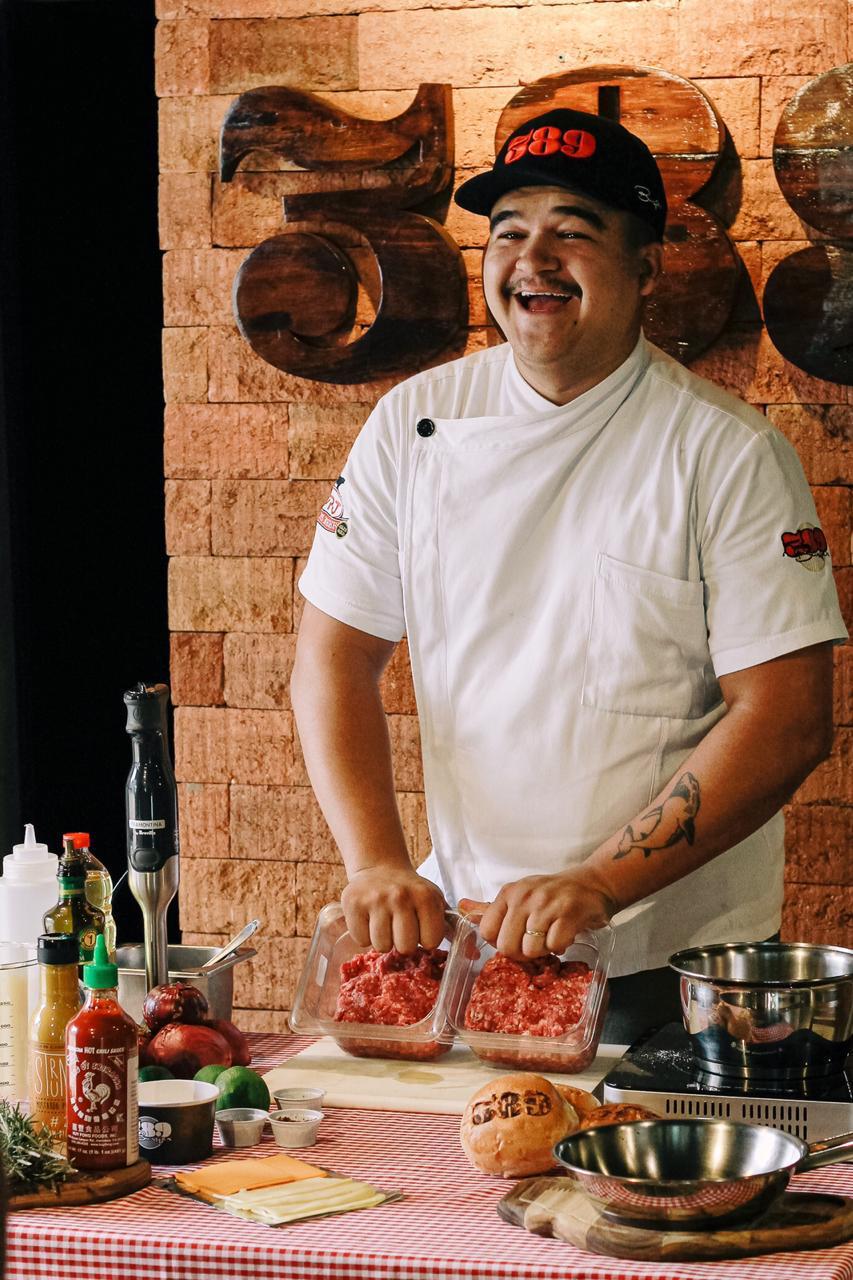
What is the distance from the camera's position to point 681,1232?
1481mm

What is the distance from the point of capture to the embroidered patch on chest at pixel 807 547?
2.43 meters

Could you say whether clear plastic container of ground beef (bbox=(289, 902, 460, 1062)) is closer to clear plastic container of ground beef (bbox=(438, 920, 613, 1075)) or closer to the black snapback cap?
clear plastic container of ground beef (bbox=(438, 920, 613, 1075))

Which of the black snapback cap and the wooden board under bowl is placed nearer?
the wooden board under bowl

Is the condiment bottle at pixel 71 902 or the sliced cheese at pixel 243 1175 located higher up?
the condiment bottle at pixel 71 902

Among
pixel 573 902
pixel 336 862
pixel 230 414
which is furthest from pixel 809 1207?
pixel 230 414

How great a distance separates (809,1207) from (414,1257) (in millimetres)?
365

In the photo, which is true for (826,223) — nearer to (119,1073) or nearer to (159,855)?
(159,855)

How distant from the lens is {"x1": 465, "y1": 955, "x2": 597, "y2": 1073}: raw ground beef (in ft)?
6.44

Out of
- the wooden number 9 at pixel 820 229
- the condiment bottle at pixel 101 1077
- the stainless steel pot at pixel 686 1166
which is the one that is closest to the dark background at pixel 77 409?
the wooden number 9 at pixel 820 229

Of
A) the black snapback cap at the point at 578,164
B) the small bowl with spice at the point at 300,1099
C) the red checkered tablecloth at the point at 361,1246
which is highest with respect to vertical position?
the black snapback cap at the point at 578,164

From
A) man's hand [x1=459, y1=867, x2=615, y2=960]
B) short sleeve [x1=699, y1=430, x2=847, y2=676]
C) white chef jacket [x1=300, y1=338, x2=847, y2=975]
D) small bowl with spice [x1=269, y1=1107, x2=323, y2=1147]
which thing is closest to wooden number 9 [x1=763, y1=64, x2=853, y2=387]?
white chef jacket [x1=300, y1=338, x2=847, y2=975]

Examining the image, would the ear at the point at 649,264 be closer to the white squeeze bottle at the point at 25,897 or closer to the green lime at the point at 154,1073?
the white squeeze bottle at the point at 25,897

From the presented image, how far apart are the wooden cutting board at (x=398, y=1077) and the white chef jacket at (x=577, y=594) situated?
0.51 meters

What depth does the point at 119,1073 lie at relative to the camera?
164 cm
